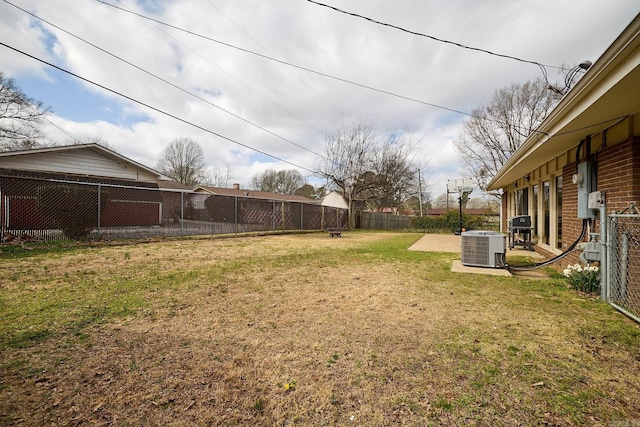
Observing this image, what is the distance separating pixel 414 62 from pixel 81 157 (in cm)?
1629

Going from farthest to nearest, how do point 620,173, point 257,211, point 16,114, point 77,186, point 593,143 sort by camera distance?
point 16,114, point 257,211, point 77,186, point 593,143, point 620,173

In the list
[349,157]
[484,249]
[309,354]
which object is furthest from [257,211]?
[309,354]

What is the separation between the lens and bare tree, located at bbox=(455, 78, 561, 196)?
20.9 meters

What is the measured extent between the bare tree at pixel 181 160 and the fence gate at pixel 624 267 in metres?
40.7

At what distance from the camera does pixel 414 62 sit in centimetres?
984

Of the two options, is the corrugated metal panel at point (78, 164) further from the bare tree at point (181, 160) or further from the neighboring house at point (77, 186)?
the bare tree at point (181, 160)

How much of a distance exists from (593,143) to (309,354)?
5732mm

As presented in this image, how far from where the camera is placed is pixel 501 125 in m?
23.1

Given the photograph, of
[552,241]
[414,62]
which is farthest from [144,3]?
[552,241]

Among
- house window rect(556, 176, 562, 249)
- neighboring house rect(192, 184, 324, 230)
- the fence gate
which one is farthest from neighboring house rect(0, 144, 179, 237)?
house window rect(556, 176, 562, 249)

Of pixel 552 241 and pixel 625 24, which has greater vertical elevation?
pixel 625 24

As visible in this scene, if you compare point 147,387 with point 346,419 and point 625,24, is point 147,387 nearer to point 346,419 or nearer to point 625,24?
point 346,419

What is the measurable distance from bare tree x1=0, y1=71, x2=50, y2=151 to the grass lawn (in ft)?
78.2

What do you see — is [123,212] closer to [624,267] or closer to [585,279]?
[585,279]
